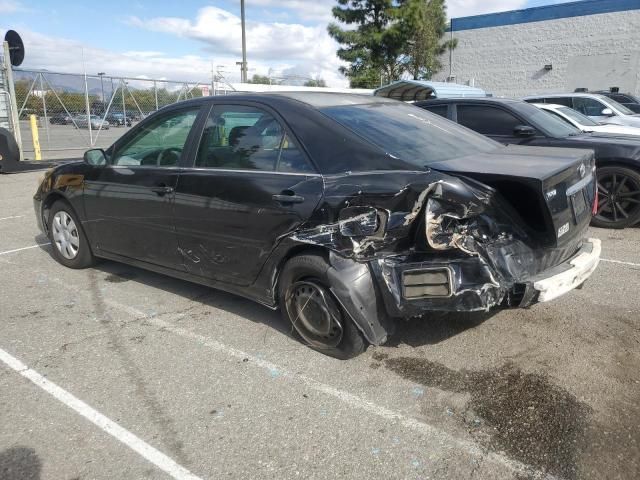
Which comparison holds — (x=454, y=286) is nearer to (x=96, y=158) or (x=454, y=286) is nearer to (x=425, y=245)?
(x=425, y=245)

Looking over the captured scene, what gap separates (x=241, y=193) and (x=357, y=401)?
5.18ft

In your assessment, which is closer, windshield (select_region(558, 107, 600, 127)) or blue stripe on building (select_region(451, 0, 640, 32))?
windshield (select_region(558, 107, 600, 127))

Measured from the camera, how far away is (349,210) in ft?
10.5

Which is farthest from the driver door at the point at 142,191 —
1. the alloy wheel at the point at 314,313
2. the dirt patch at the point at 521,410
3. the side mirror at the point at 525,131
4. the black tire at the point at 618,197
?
the black tire at the point at 618,197

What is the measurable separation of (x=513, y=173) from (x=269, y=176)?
1.53 m

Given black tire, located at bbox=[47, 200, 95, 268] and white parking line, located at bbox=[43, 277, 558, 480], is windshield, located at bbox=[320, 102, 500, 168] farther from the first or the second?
black tire, located at bbox=[47, 200, 95, 268]

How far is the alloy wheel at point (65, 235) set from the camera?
533 centimetres

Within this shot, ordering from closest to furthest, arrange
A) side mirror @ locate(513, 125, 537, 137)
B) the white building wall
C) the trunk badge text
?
the trunk badge text, side mirror @ locate(513, 125, 537, 137), the white building wall

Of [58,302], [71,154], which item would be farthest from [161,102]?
[58,302]

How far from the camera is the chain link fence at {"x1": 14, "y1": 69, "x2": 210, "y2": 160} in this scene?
1644 centimetres

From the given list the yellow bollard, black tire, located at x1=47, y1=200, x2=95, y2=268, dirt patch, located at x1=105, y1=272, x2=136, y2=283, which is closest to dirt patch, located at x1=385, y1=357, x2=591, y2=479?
dirt patch, located at x1=105, y1=272, x2=136, y2=283

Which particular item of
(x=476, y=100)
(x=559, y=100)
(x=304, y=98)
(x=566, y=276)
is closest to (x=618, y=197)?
(x=476, y=100)

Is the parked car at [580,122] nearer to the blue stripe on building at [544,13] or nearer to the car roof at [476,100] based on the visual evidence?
the car roof at [476,100]

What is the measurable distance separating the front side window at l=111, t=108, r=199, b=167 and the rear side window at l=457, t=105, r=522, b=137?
4.61 m
